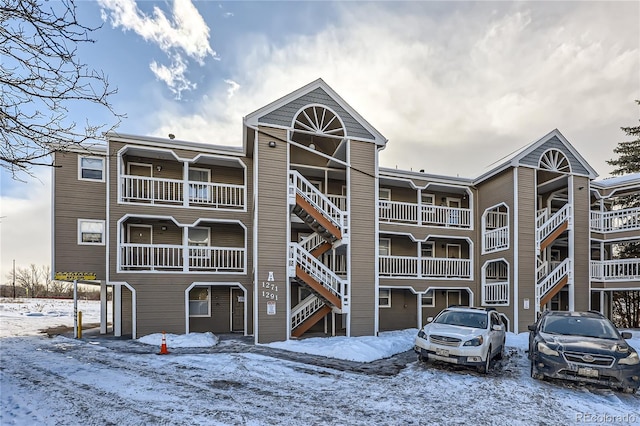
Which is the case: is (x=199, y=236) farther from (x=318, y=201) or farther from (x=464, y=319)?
(x=464, y=319)

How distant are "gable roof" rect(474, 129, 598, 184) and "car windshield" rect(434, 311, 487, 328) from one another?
9.05 metres

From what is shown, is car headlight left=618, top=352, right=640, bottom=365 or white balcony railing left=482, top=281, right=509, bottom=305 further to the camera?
white balcony railing left=482, top=281, right=509, bottom=305

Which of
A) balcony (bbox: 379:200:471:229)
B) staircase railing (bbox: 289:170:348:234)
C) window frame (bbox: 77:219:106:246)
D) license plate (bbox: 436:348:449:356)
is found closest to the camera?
license plate (bbox: 436:348:449:356)

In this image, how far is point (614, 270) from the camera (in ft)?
60.0

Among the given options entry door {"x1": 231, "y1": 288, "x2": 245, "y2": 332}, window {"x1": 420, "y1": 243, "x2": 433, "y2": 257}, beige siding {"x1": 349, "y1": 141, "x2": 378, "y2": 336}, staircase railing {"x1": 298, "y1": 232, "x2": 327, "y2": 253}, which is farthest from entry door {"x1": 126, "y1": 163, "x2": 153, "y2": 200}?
window {"x1": 420, "y1": 243, "x2": 433, "y2": 257}

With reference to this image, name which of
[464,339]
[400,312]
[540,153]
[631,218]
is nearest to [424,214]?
[400,312]

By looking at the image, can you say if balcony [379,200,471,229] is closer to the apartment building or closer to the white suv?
the apartment building

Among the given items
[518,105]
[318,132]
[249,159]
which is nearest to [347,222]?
[318,132]

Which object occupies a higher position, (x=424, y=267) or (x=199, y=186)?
(x=199, y=186)

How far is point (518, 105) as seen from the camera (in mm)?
17500

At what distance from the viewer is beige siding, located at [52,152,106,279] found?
46.3 feet

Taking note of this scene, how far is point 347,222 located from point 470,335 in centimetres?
659

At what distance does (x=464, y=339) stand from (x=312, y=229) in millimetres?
8461

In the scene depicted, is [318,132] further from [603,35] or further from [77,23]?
[603,35]
